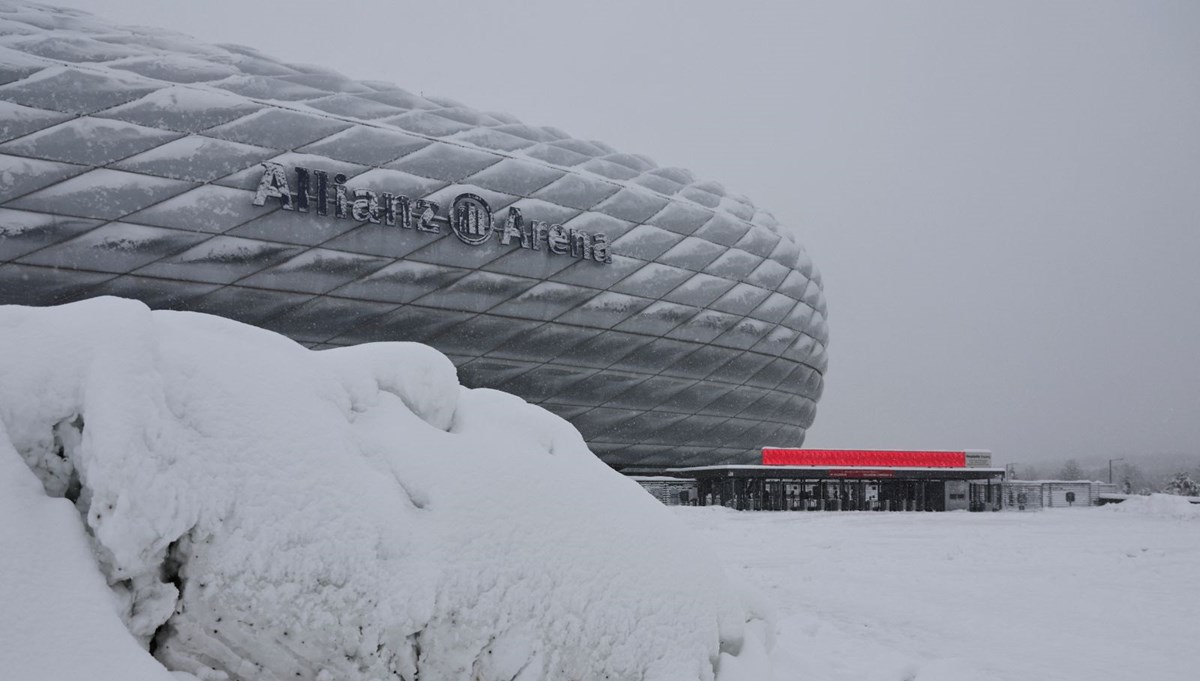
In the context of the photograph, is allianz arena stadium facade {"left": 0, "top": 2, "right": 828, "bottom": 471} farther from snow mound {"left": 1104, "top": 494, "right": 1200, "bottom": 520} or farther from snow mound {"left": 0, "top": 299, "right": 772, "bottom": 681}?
snow mound {"left": 0, "top": 299, "right": 772, "bottom": 681}

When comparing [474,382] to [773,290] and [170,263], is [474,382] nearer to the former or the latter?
[170,263]

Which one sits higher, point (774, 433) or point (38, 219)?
point (38, 219)

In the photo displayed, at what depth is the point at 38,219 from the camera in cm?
1939

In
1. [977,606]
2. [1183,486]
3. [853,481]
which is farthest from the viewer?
[1183,486]

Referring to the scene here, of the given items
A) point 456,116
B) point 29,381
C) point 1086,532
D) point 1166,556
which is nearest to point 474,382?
point 456,116

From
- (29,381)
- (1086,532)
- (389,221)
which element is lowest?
(1086,532)

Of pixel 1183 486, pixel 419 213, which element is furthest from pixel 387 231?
pixel 1183 486

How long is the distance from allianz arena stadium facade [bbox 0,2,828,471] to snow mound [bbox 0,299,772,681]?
20.3 meters

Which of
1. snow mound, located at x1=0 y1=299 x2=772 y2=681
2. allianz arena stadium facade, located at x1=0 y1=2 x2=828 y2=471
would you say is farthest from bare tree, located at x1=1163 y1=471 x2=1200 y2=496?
snow mound, located at x1=0 y1=299 x2=772 y2=681

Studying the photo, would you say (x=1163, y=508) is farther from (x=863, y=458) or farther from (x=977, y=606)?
(x=977, y=606)

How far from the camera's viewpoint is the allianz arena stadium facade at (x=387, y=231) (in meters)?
20.1

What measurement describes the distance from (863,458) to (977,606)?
25.5 meters

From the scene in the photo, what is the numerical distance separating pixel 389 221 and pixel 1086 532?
64.2 ft

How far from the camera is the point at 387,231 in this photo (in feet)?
77.5
